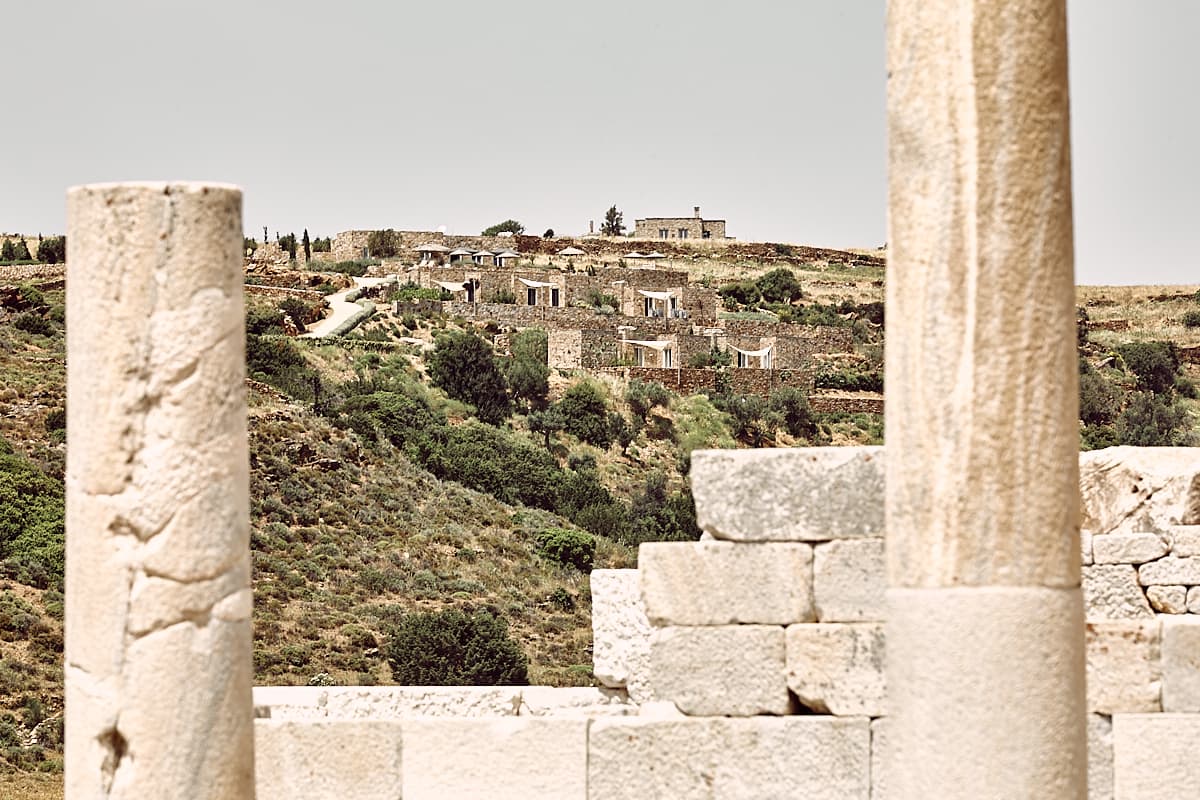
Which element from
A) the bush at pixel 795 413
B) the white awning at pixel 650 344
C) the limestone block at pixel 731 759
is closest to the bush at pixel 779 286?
the white awning at pixel 650 344

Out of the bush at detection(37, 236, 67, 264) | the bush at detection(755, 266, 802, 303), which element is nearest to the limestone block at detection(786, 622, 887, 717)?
the bush at detection(37, 236, 67, 264)

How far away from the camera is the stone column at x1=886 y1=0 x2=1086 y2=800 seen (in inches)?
199

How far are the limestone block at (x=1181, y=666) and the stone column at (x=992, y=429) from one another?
2.56 metres

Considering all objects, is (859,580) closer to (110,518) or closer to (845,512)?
(845,512)

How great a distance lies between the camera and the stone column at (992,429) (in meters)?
5.05

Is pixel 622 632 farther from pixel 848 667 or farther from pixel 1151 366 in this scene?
pixel 1151 366

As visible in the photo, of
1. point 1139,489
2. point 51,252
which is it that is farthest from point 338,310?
point 1139,489

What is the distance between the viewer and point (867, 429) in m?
61.3

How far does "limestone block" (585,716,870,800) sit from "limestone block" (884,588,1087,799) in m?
2.21

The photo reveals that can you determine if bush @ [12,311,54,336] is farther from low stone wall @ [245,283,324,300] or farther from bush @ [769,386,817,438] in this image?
bush @ [769,386,817,438]

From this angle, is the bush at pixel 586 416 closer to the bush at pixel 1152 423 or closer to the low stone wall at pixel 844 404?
the low stone wall at pixel 844 404

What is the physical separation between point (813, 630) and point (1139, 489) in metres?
2.26

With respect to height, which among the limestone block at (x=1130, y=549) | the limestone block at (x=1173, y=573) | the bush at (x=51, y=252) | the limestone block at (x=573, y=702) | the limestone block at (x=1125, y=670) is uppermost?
the bush at (x=51, y=252)

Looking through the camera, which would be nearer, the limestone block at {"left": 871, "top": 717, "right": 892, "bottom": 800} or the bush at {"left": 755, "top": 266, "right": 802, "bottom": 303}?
the limestone block at {"left": 871, "top": 717, "right": 892, "bottom": 800}
